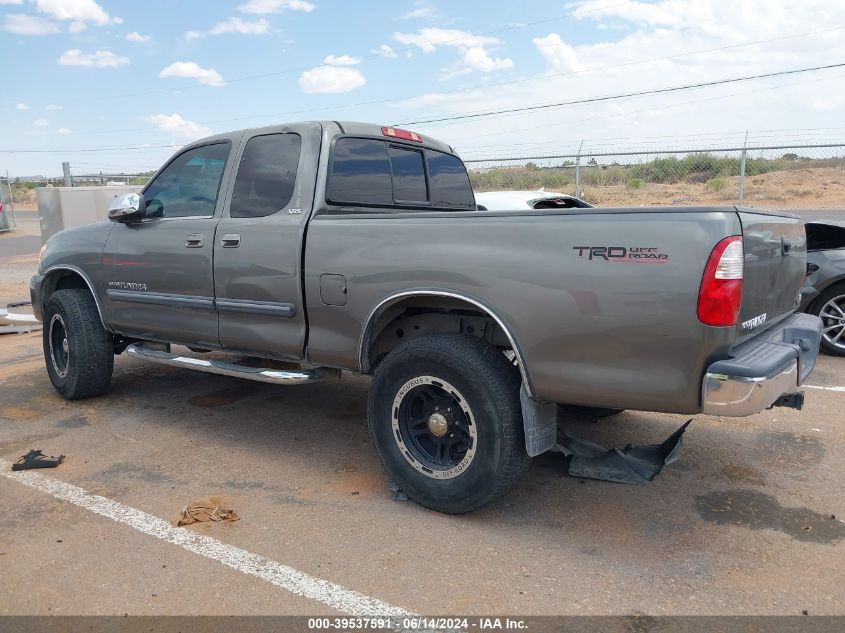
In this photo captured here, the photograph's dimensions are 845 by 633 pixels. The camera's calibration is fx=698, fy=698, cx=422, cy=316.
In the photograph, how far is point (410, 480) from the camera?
3611mm

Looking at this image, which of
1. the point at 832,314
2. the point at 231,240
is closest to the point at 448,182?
the point at 231,240

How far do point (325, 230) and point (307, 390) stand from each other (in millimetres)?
2338

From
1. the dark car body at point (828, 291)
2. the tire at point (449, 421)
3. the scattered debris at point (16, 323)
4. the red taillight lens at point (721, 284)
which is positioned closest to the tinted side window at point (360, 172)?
the tire at point (449, 421)

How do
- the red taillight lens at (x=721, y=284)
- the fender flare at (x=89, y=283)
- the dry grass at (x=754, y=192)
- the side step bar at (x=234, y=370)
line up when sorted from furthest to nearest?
the dry grass at (x=754, y=192)
the fender flare at (x=89, y=283)
the side step bar at (x=234, y=370)
the red taillight lens at (x=721, y=284)

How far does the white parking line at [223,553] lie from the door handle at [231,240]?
1.59 meters

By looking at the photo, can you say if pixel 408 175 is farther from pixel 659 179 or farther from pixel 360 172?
pixel 659 179

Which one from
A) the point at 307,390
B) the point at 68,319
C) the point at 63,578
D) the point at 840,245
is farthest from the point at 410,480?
the point at 840,245

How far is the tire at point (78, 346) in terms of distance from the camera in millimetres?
5316

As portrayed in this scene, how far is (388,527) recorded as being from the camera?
135 inches

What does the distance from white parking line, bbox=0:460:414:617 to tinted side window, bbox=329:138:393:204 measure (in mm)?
2014

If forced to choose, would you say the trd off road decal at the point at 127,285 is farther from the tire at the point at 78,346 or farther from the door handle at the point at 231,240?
the door handle at the point at 231,240

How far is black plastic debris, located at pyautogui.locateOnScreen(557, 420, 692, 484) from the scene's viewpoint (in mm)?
3783

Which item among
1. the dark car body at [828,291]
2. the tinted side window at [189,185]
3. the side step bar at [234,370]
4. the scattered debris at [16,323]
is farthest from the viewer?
the scattered debris at [16,323]

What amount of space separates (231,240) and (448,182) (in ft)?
5.97
